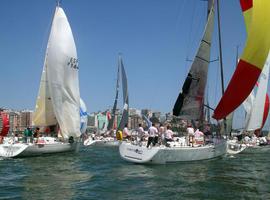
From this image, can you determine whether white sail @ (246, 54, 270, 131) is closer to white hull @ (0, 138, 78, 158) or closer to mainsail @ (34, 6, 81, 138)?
mainsail @ (34, 6, 81, 138)

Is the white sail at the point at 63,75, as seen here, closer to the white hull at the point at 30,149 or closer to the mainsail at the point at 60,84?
the mainsail at the point at 60,84

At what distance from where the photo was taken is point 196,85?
922 inches

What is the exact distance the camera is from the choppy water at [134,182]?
1177 centimetres

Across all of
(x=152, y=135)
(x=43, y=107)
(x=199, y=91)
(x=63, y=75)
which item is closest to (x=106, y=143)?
(x=43, y=107)

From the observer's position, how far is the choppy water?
11.8 meters

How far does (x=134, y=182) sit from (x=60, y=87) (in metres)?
14.9

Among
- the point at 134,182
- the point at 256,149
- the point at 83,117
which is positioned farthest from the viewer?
the point at 83,117

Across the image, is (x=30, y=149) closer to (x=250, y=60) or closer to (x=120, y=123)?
(x=250, y=60)

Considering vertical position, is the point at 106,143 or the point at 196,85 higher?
the point at 196,85

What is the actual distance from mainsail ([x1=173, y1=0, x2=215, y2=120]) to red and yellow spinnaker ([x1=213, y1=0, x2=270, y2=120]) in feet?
10.6

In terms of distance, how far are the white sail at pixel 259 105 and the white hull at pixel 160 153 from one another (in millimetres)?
18738

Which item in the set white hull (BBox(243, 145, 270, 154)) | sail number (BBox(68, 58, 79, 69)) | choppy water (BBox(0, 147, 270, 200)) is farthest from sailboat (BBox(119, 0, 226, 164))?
white hull (BBox(243, 145, 270, 154))

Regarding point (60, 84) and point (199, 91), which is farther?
point (60, 84)

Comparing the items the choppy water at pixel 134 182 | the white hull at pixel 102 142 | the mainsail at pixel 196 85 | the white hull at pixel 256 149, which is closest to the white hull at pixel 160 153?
the choppy water at pixel 134 182
